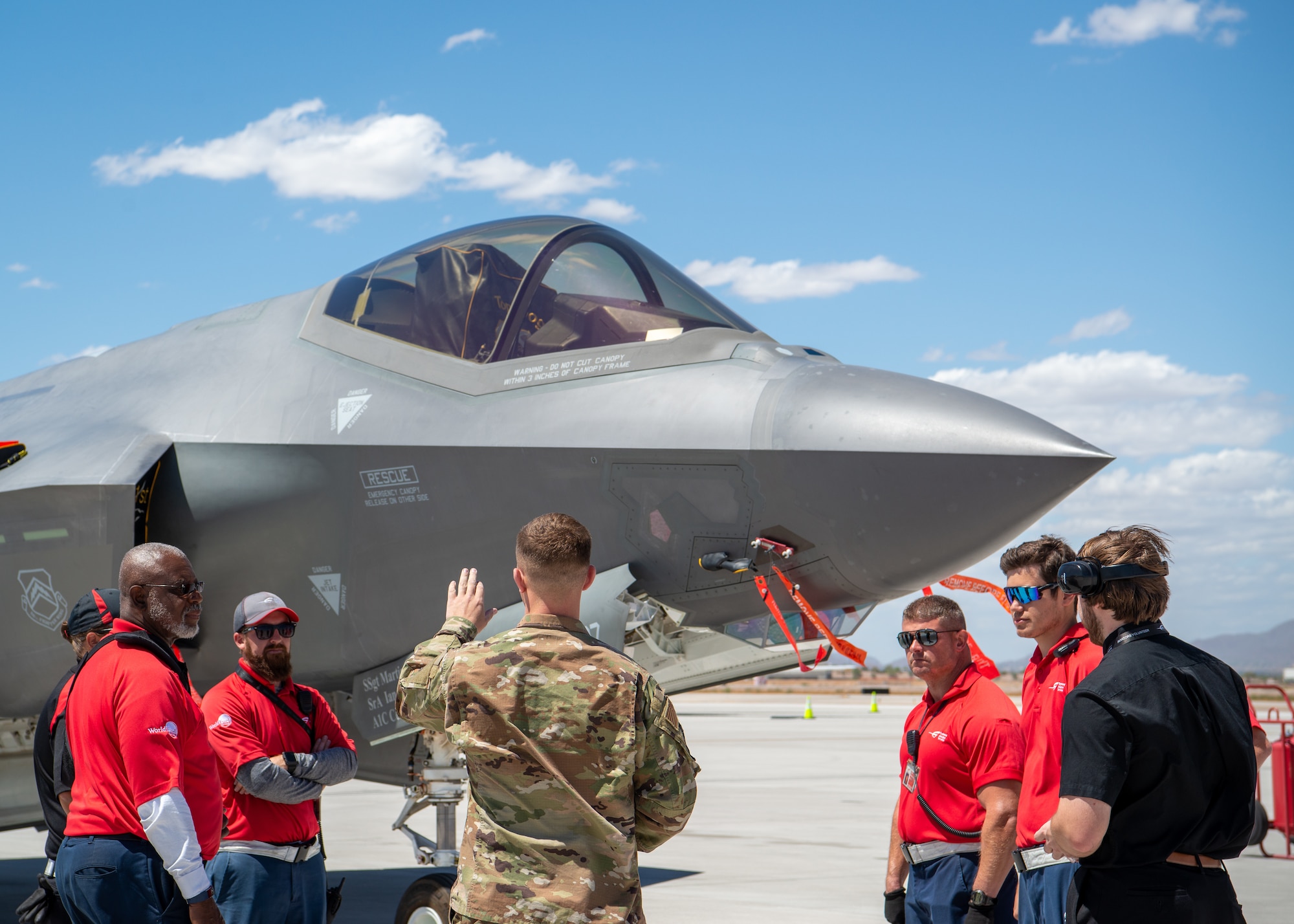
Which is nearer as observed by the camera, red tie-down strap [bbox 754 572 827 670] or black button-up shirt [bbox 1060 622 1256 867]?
black button-up shirt [bbox 1060 622 1256 867]

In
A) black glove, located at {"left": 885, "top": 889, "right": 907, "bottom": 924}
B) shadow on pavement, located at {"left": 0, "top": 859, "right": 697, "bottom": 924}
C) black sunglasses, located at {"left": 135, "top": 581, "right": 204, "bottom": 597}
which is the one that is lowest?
shadow on pavement, located at {"left": 0, "top": 859, "right": 697, "bottom": 924}

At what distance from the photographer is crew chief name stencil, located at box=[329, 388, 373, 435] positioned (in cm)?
621

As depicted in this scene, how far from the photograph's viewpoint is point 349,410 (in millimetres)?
6254

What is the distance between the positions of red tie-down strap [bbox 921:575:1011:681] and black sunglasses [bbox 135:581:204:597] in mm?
2892

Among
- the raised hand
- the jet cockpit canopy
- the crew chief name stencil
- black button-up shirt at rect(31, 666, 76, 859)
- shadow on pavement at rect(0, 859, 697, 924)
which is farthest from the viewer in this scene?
shadow on pavement at rect(0, 859, 697, 924)

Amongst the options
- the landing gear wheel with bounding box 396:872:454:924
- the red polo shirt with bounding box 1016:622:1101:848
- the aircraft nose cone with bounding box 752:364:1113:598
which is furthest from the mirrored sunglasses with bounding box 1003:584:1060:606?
the landing gear wheel with bounding box 396:872:454:924

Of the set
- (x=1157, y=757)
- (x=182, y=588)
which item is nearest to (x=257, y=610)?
(x=182, y=588)

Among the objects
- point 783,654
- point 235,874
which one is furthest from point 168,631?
point 783,654

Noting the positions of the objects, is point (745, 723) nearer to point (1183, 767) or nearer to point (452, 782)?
point (452, 782)

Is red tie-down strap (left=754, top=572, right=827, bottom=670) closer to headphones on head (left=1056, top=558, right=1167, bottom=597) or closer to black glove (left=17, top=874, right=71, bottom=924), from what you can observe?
headphones on head (left=1056, top=558, right=1167, bottom=597)

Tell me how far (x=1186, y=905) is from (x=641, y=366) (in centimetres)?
357

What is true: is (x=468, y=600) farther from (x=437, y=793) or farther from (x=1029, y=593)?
(x=437, y=793)

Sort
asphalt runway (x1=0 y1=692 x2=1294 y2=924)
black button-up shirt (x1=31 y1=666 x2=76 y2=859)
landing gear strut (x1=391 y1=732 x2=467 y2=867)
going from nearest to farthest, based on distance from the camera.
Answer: black button-up shirt (x1=31 y1=666 x2=76 y2=859), landing gear strut (x1=391 y1=732 x2=467 y2=867), asphalt runway (x1=0 y1=692 x2=1294 y2=924)

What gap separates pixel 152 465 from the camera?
6.27 m
